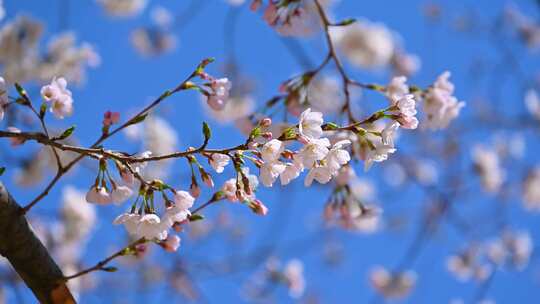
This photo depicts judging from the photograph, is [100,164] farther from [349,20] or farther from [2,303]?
[2,303]

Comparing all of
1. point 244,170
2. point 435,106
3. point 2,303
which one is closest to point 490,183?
point 435,106

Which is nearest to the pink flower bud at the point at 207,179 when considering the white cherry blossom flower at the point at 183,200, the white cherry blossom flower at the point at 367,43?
the white cherry blossom flower at the point at 183,200

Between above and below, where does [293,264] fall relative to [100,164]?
above

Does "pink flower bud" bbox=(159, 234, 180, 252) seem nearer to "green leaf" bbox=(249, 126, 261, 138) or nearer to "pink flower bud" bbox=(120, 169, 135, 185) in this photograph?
"pink flower bud" bbox=(120, 169, 135, 185)

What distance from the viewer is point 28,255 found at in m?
1.24

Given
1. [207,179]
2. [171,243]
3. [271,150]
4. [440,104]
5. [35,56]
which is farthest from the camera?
[35,56]

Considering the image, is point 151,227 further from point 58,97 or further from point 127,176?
point 58,97

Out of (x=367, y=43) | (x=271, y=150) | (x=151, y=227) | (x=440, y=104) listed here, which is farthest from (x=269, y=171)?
(x=367, y=43)

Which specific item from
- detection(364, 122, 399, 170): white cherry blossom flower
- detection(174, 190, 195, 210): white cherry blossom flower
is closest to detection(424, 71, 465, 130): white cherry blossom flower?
detection(364, 122, 399, 170): white cherry blossom flower

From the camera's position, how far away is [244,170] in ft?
4.02

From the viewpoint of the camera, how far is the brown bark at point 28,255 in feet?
3.94

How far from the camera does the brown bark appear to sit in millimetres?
1200

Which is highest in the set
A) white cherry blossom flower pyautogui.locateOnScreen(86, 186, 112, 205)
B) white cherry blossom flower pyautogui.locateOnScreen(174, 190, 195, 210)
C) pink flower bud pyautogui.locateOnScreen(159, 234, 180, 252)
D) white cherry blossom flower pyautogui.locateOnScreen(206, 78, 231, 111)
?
white cherry blossom flower pyautogui.locateOnScreen(206, 78, 231, 111)

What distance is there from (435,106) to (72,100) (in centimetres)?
109
